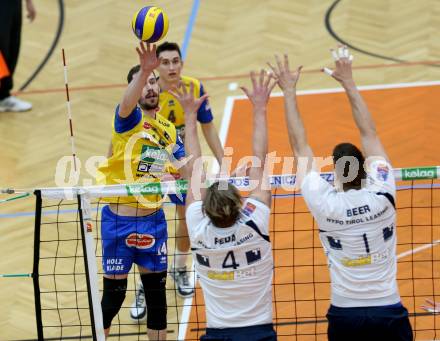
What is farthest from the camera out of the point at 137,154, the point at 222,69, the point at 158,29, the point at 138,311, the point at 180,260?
the point at 222,69

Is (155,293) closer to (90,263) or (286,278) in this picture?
(90,263)

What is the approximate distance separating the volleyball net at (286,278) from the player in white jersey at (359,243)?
1938mm

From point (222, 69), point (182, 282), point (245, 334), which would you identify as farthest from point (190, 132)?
point (222, 69)

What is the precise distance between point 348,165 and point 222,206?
0.84 meters

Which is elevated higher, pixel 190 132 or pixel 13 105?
pixel 13 105

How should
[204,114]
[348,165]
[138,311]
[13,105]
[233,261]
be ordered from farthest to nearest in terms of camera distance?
[13,105]
[204,114]
[138,311]
[348,165]
[233,261]

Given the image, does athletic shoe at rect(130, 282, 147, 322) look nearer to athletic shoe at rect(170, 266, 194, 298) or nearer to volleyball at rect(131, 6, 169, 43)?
athletic shoe at rect(170, 266, 194, 298)

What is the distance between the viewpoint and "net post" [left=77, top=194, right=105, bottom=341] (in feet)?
21.2

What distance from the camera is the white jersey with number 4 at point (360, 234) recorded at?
5.40 metres

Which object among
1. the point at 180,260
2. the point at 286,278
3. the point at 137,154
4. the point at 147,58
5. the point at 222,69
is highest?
the point at 222,69

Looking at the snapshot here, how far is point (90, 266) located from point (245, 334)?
1.65 metres

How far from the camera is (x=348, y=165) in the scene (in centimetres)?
547

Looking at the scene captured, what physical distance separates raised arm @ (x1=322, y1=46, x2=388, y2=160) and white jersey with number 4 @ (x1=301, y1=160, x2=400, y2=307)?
0.27 meters

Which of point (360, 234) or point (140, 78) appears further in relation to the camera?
point (140, 78)
